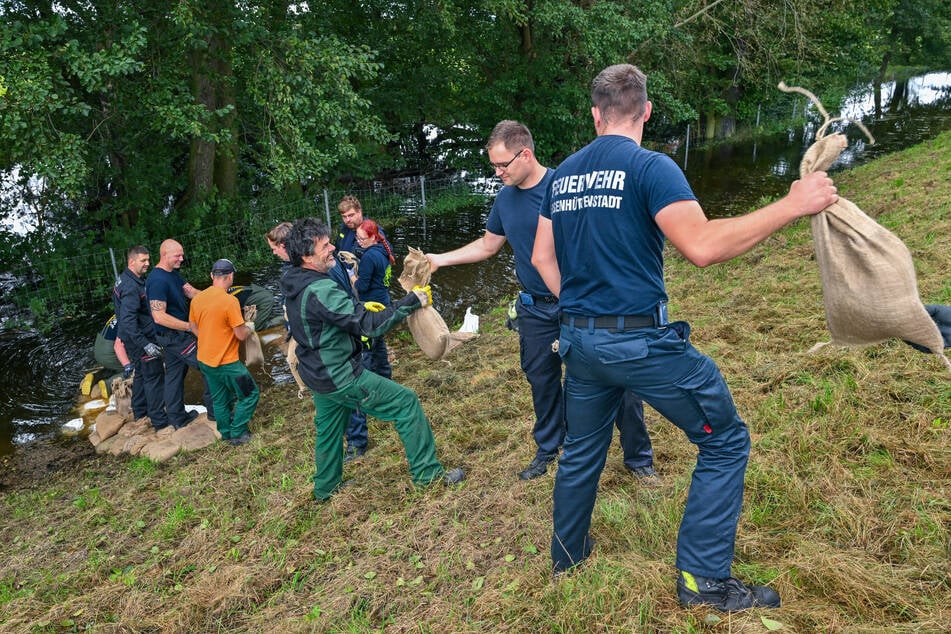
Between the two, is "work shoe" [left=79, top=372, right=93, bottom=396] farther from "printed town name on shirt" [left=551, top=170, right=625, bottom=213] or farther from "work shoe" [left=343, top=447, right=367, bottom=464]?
"printed town name on shirt" [left=551, top=170, right=625, bottom=213]

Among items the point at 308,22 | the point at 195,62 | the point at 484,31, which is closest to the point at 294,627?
the point at 195,62

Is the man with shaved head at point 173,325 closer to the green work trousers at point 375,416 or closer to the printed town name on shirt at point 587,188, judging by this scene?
the green work trousers at point 375,416

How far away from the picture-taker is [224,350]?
5672 mm

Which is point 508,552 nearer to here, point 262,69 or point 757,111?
point 262,69

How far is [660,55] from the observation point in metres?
16.2

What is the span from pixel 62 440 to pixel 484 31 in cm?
1244

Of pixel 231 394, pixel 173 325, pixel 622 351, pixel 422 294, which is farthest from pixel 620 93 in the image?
pixel 231 394

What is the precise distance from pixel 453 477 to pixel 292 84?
660 centimetres

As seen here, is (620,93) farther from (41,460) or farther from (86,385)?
(86,385)

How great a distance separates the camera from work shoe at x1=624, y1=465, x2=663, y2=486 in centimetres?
374

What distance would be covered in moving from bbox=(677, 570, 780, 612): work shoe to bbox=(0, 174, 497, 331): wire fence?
9.65 m

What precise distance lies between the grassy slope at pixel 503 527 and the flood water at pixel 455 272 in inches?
71.5

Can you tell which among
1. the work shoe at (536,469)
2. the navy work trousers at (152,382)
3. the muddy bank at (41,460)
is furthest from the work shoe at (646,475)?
the muddy bank at (41,460)

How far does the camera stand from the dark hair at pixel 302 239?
390cm
